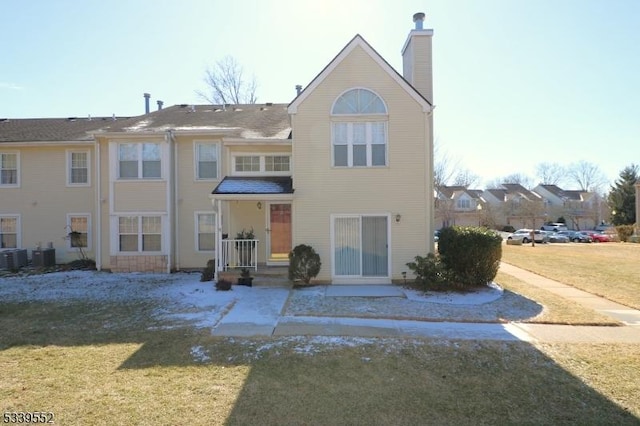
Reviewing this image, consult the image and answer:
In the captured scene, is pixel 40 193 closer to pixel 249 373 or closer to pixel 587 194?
pixel 249 373

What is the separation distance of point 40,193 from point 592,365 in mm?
19431

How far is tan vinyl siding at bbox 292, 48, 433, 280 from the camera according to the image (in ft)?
40.7

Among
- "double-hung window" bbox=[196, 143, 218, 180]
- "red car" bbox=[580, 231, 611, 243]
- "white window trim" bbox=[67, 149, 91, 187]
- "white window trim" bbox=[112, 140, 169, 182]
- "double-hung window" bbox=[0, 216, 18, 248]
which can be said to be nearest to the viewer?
"white window trim" bbox=[112, 140, 169, 182]

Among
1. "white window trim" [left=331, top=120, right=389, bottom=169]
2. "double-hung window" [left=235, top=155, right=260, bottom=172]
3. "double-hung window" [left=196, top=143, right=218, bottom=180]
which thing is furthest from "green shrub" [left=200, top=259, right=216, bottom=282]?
"white window trim" [left=331, top=120, right=389, bottom=169]

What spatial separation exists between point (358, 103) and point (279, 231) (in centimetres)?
537

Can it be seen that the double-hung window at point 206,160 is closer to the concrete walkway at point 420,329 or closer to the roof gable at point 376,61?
the roof gable at point 376,61

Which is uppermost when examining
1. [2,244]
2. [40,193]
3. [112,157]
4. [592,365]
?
[112,157]

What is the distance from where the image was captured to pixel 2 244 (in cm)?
1647

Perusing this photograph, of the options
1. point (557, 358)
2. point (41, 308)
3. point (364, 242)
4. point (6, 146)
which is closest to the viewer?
point (557, 358)

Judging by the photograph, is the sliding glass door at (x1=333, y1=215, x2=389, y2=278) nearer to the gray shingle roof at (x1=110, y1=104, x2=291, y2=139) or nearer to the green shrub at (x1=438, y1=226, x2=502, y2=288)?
the green shrub at (x1=438, y1=226, x2=502, y2=288)

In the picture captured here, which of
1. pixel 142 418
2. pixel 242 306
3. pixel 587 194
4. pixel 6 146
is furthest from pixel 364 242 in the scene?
pixel 587 194

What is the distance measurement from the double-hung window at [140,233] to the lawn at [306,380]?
7.31m

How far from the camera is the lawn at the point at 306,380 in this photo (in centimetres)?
443

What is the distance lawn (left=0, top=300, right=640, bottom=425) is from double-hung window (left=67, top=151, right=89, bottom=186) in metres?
10.3
